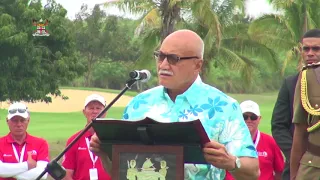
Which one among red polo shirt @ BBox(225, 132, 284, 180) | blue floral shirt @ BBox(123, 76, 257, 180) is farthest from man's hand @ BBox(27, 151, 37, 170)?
blue floral shirt @ BBox(123, 76, 257, 180)

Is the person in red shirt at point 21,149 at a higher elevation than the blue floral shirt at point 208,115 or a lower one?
lower

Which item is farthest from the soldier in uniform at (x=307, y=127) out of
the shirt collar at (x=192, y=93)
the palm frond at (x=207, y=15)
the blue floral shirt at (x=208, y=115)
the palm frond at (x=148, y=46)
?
the palm frond at (x=148, y=46)

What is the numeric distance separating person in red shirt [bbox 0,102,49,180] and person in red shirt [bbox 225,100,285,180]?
229 cm

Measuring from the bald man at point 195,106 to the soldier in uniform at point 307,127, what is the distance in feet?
2.96

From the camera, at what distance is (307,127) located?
4.33 m

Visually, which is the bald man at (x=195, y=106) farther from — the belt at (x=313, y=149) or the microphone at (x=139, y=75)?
the belt at (x=313, y=149)

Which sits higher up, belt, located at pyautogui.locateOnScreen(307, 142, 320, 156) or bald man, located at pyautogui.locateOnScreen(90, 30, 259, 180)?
bald man, located at pyautogui.locateOnScreen(90, 30, 259, 180)

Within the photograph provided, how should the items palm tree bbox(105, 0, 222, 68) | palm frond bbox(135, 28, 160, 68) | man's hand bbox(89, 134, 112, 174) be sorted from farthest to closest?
palm frond bbox(135, 28, 160, 68) < palm tree bbox(105, 0, 222, 68) < man's hand bbox(89, 134, 112, 174)

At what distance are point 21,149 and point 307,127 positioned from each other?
4230mm

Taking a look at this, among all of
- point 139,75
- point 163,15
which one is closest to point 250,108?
point 139,75

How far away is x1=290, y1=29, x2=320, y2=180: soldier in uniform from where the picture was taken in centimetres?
425

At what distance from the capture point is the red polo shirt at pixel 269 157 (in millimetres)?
7023

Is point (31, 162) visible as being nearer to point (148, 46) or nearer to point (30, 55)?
point (148, 46)

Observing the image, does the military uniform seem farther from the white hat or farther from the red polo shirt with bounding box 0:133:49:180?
the white hat
